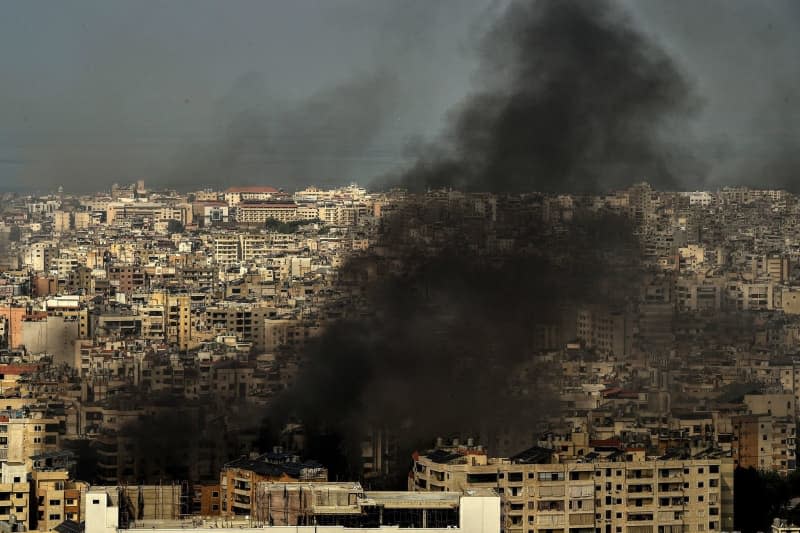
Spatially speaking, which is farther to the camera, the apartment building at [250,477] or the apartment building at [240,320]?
the apartment building at [240,320]

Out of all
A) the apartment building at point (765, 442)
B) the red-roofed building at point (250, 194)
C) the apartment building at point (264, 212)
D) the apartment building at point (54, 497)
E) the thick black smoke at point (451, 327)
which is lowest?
the apartment building at point (54, 497)

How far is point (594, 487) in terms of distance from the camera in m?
12.0

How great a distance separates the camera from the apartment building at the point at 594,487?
1176cm

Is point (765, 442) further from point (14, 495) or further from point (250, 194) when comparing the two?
point (250, 194)

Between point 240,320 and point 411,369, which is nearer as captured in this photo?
point 411,369

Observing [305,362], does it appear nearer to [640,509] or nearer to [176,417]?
[176,417]

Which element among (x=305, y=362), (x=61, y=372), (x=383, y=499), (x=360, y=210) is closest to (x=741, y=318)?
(x=305, y=362)

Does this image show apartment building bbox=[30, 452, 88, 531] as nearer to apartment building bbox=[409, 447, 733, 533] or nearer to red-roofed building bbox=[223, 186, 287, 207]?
apartment building bbox=[409, 447, 733, 533]

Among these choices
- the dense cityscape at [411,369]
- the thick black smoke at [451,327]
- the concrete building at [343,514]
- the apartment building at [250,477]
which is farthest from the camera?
the thick black smoke at [451,327]

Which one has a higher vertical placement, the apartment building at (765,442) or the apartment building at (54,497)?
the apartment building at (765,442)

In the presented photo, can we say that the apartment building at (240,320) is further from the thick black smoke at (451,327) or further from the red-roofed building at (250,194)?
the red-roofed building at (250,194)

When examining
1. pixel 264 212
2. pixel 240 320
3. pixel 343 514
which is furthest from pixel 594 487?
pixel 264 212

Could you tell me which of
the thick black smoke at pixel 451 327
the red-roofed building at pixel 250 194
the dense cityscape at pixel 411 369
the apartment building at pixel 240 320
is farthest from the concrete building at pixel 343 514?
the red-roofed building at pixel 250 194

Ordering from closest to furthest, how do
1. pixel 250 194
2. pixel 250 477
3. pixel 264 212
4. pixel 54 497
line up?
1. pixel 54 497
2. pixel 250 477
3. pixel 250 194
4. pixel 264 212
